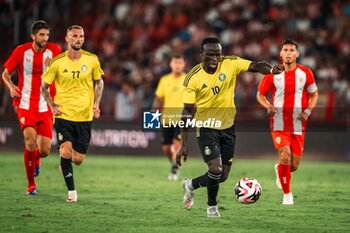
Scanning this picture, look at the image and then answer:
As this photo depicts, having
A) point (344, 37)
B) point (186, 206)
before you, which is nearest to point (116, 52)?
point (344, 37)

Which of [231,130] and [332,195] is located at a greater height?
[231,130]

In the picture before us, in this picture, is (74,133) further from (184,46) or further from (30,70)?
(184,46)

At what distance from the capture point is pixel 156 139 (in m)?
24.6

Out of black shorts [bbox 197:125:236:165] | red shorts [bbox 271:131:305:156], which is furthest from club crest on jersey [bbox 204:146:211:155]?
red shorts [bbox 271:131:305:156]

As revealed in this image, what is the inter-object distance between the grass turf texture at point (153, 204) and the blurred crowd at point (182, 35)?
3966mm

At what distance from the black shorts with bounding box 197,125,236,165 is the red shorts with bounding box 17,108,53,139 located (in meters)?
3.87

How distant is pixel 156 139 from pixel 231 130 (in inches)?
500

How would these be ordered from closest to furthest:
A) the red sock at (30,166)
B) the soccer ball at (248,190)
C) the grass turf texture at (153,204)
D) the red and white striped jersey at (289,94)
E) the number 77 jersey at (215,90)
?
1. the grass turf texture at (153,204)
2. the number 77 jersey at (215,90)
3. the soccer ball at (248,190)
4. the red and white striped jersey at (289,94)
5. the red sock at (30,166)

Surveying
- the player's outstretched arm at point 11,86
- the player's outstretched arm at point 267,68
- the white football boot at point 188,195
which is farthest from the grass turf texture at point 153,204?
the player's outstretched arm at point 267,68

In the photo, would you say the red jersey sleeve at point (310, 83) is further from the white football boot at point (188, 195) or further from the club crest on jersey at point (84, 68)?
the club crest on jersey at point (84, 68)

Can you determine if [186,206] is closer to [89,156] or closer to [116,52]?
[89,156]

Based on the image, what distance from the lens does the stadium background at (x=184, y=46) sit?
23.8 metres

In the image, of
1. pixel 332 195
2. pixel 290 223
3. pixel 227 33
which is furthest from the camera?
pixel 227 33

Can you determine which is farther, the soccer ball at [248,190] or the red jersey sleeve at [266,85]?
the red jersey sleeve at [266,85]
